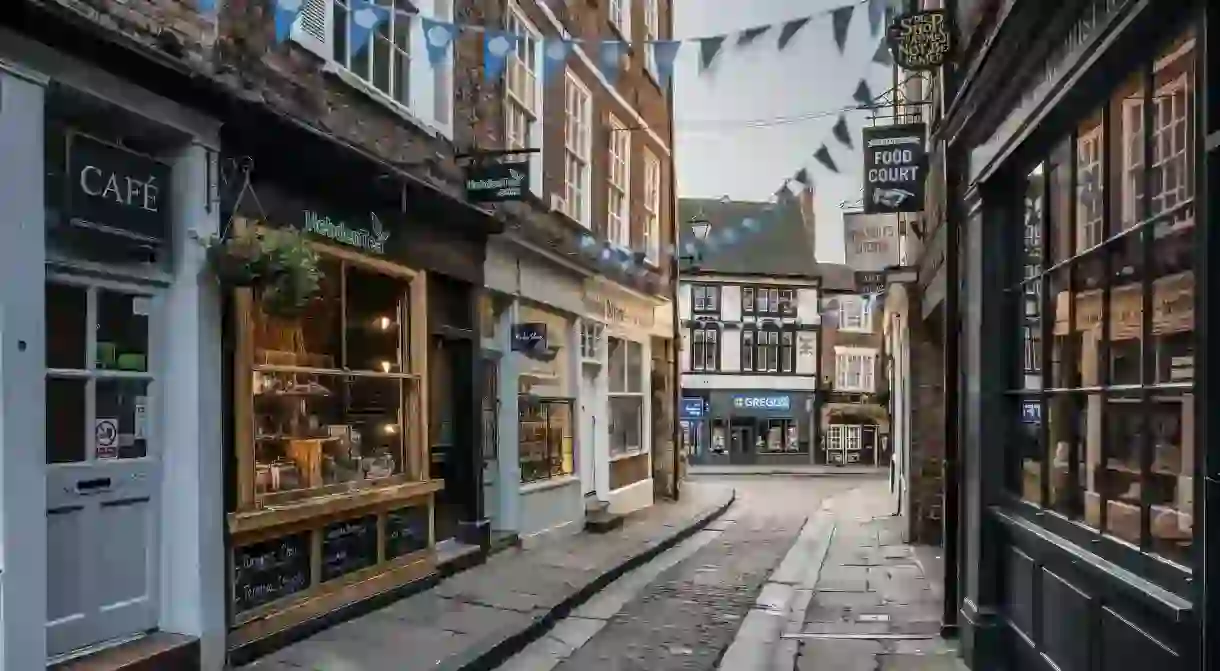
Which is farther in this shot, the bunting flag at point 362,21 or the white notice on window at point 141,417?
the bunting flag at point 362,21

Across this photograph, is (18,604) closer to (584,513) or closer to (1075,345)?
(1075,345)

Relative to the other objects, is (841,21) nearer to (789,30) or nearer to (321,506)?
(789,30)

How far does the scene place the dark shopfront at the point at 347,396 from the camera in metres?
7.94

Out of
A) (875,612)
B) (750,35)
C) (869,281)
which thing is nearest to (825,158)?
(750,35)

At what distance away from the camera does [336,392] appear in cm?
949

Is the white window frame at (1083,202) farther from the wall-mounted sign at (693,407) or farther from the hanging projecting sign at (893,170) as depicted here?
the wall-mounted sign at (693,407)

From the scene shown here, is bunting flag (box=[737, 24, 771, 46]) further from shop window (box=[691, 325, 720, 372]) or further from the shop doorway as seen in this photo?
shop window (box=[691, 325, 720, 372])

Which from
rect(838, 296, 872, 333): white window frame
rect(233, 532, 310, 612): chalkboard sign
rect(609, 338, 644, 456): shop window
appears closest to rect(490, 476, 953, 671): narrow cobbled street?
rect(233, 532, 310, 612): chalkboard sign

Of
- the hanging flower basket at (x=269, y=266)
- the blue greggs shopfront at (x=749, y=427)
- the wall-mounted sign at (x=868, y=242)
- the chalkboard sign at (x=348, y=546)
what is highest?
the wall-mounted sign at (x=868, y=242)

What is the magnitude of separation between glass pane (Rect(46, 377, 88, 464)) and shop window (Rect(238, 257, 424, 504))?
157 centimetres

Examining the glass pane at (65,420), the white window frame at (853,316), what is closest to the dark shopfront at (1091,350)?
the glass pane at (65,420)

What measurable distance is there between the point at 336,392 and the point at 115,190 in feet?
10.7

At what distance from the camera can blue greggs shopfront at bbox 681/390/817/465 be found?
161 ft

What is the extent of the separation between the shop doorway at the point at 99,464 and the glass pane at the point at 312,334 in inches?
56.1
